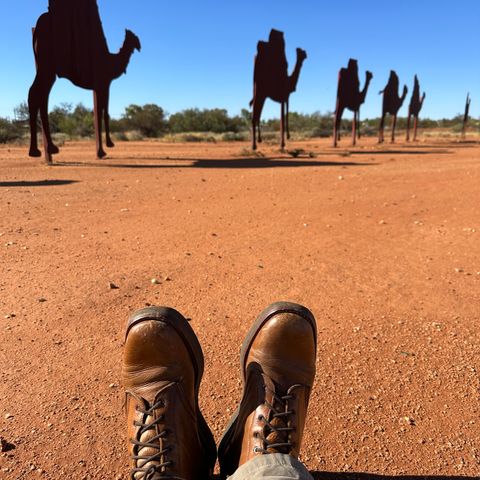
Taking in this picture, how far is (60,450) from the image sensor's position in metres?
1.72

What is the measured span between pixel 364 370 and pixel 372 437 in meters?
0.47

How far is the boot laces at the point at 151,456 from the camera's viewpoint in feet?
4.66

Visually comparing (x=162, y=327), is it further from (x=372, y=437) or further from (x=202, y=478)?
(x=372, y=437)

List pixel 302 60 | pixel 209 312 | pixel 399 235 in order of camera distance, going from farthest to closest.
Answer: pixel 302 60 → pixel 399 235 → pixel 209 312

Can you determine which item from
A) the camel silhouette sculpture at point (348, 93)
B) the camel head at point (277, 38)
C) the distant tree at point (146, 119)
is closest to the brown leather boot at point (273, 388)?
the camel head at point (277, 38)

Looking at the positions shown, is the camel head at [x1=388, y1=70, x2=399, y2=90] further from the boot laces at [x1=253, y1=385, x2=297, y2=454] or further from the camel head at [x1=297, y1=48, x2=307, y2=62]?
the boot laces at [x1=253, y1=385, x2=297, y2=454]

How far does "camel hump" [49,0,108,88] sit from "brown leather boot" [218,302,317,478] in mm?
11363

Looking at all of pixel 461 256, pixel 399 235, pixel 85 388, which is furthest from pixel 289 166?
pixel 85 388

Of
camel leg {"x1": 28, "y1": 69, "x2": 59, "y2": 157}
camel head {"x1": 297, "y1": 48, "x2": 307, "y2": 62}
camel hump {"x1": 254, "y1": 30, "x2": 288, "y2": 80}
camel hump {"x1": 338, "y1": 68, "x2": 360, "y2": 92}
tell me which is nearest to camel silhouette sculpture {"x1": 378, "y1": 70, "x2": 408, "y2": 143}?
camel hump {"x1": 338, "y1": 68, "x2": 360, "y2": 92}

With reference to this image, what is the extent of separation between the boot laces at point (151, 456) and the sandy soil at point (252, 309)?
23 cm

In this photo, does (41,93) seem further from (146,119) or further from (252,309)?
(146,119)

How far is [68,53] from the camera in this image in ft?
36.2

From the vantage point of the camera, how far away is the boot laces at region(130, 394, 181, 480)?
1.42m

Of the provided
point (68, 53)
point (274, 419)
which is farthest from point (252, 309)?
point (68, 53)
